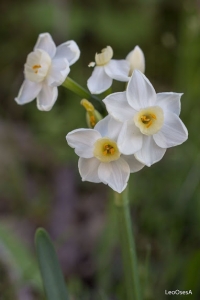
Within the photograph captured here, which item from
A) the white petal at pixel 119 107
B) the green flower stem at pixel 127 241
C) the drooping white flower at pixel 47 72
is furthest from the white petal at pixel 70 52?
the green flower stem at pixel 127 241

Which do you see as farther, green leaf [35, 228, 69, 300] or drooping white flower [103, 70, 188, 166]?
green leaf [35, 228, 69, 300]

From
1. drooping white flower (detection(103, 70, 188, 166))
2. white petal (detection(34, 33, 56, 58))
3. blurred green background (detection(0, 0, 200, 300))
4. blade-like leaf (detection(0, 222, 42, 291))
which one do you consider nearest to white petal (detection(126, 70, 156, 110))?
drooping white flower (detection(103, 70, 188, 166))

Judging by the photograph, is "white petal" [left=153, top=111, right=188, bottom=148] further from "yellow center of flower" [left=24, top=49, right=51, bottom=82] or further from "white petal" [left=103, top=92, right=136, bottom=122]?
"yellow center of flower" [left=24, top=49, right=51, bottom=82]

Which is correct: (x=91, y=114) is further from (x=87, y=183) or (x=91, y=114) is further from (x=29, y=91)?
(x=87, y=183)

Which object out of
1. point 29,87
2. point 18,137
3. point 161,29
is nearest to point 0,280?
point 29,87

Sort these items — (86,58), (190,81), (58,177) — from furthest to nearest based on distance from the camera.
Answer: (86,58) → (58,177) → (190,81)

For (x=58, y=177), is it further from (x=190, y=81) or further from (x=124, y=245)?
(x=124, y=245)

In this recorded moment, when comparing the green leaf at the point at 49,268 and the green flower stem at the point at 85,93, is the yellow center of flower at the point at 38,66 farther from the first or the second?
the green leaf at the point at 49,268
